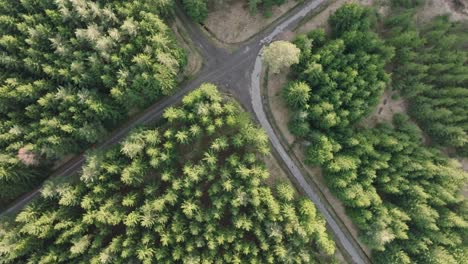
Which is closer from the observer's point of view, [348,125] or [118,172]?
[118,172]

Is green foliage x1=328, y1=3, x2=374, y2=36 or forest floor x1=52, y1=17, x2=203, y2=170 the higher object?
forest floor x1=52, y1=17, x2=203, y2=170

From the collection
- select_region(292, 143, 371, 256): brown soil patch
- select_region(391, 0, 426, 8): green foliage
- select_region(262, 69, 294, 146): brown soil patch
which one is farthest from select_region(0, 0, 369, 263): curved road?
select_region(391, 0, 426, 8): green foliage

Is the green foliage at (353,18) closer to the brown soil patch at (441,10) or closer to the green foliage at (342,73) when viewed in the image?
the green foliage at (342,73)

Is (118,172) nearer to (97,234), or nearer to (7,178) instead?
(97,234)

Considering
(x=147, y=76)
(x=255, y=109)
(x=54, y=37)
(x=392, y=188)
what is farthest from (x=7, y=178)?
(x=392, y=188)

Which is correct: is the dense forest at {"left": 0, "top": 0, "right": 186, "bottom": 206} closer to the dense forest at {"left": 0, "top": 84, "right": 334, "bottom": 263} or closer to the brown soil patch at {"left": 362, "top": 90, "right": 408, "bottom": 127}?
the dense forest at {"left": 0, "top": 84, "right": 334, "bottom": 263}

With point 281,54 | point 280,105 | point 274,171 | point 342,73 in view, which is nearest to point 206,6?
point 281,54
